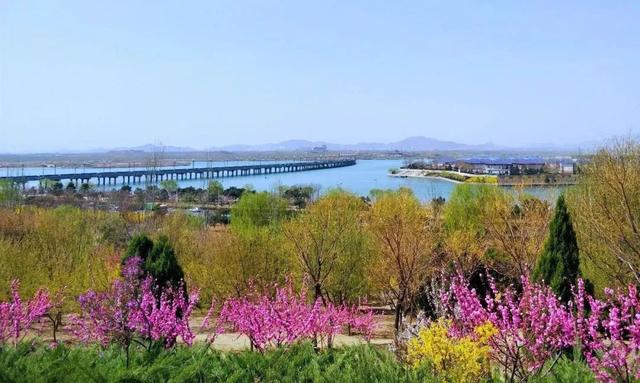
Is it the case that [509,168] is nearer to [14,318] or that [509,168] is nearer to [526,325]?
[14,318]

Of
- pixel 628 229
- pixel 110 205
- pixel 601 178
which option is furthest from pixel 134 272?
pixel 110 205

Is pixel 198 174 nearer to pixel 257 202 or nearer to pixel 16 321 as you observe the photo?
pixel 257 202

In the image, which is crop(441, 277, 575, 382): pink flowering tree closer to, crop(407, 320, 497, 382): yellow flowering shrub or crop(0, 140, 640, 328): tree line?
crop(407, 320, 497, 382): yellow flowering shrub

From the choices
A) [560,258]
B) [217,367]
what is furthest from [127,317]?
[560,258]

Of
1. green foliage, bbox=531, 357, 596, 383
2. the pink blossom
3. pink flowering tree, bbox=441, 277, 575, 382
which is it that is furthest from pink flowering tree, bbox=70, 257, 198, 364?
green foliage, bbox=531, 357, 596, 383

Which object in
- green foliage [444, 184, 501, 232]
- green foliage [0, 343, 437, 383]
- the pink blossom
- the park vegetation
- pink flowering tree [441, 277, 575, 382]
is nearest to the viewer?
pink flowering tree [441, 277, 575, 382]

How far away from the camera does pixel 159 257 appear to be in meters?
14.4

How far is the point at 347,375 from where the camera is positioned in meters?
7.41

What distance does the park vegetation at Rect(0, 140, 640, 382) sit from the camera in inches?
275

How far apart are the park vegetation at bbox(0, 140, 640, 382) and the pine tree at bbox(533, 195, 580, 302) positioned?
30mm

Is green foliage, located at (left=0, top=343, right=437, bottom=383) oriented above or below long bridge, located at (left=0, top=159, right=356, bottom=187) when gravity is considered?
above

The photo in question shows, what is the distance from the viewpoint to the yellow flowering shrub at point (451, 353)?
265 inches

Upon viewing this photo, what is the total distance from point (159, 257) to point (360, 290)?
23.8 feet

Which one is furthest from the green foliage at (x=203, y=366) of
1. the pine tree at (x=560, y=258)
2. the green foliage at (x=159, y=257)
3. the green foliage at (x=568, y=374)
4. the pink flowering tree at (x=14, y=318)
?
the pine tree at (x=560, y=258)
